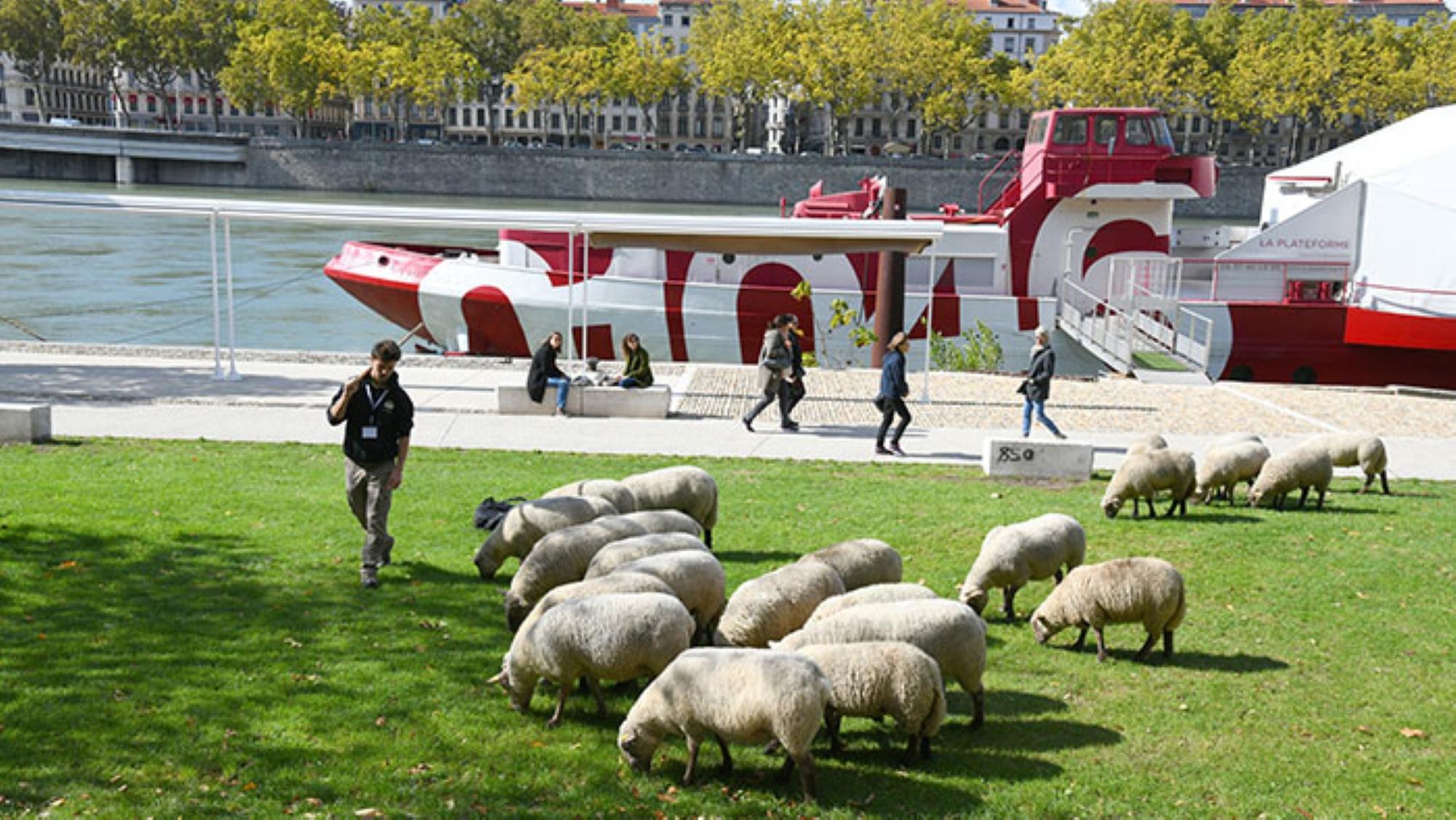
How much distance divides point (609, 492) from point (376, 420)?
7.18ft

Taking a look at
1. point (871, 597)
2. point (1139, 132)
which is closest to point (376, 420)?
point (871, 597)

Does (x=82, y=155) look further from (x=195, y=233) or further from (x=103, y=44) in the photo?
(x=195, y=233)

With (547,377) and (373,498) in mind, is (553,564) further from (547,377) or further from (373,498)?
(547,377)

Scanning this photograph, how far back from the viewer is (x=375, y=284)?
90.9ft

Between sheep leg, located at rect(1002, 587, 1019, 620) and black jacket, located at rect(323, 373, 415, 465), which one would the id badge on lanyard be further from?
sheep leg, located at rect(1002, 587, 1019, 620)

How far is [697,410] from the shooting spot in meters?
18.0

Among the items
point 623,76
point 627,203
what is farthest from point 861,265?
point 623,76

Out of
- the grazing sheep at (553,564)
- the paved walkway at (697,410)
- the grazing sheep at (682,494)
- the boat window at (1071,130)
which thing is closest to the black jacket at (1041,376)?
the paved walkway at (697,410)

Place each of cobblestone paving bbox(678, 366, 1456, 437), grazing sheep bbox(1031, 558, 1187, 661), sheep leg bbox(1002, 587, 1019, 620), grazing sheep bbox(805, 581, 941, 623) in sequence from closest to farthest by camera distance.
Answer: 1. grazing sheep bbox(805, 581, 941, 623)
2. grazing sheep bbox(1031, 558, 1187, 661)
3. sheep leg bbox(1002, 587, 1019, 620)
4. cobblestone paving bbox(678, 366, 1456, 437)

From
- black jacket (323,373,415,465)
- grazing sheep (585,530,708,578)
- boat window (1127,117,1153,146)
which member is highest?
boat window (1127,117,1153,146)

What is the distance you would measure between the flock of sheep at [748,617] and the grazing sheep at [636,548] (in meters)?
0.01

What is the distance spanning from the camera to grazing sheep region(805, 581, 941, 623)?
762 cm

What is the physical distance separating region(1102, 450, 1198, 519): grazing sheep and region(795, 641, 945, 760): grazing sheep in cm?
579

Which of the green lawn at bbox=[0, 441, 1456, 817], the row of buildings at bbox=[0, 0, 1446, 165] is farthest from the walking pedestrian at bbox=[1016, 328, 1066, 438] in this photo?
the row of buildings at bbox=[0, 0, 1446, 165]
